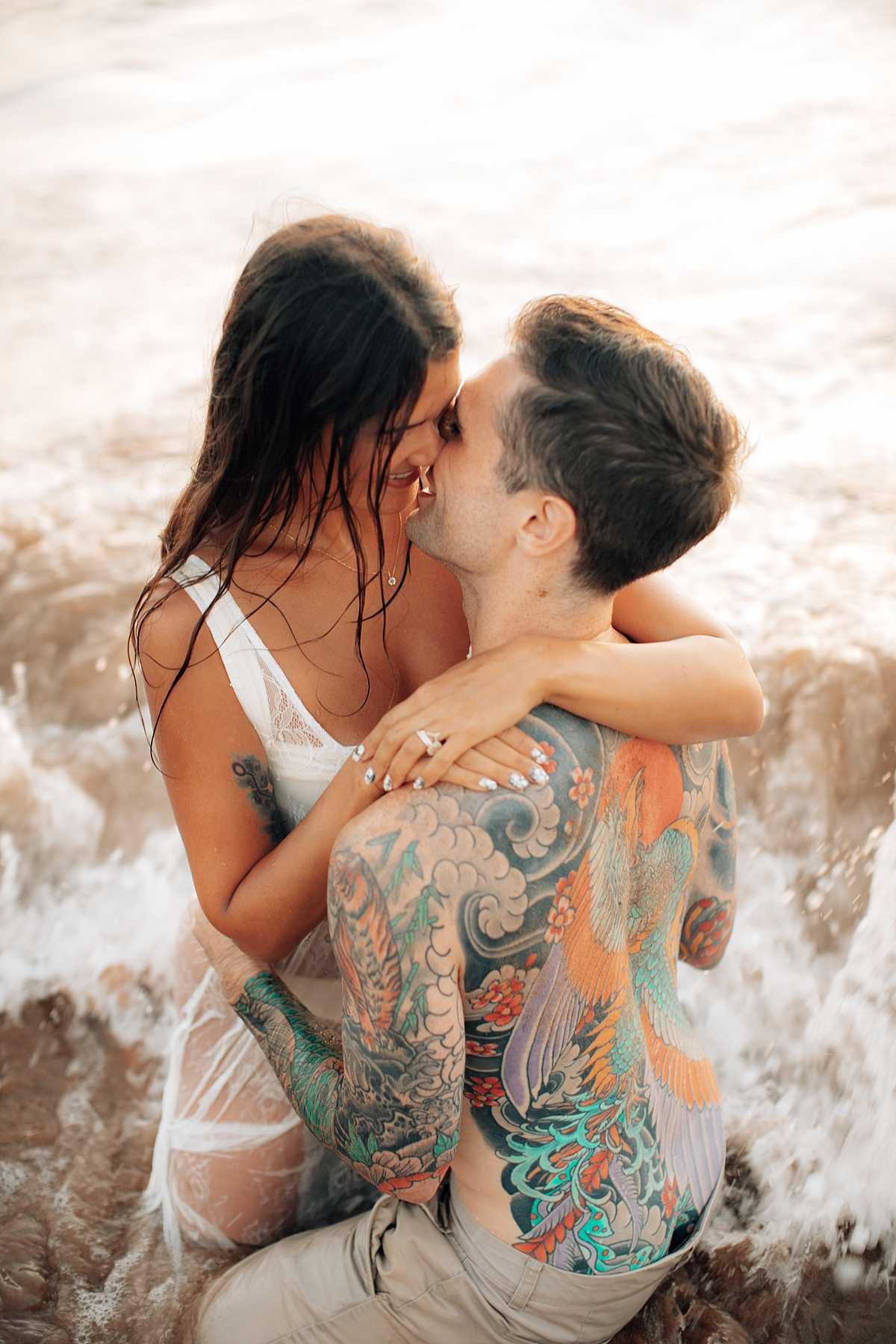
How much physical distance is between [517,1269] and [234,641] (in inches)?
46.2

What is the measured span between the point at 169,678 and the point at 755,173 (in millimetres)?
6697

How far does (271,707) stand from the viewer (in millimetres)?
1815

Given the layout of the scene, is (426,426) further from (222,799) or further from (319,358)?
(222,799)

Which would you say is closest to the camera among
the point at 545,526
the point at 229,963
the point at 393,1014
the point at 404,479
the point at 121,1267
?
the point at 393,1014

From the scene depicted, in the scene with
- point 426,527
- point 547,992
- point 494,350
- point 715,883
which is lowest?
point 715,883

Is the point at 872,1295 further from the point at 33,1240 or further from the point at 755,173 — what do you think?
the point at 755,173

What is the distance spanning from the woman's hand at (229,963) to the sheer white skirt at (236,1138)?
19 centimetres

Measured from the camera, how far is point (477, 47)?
848cm

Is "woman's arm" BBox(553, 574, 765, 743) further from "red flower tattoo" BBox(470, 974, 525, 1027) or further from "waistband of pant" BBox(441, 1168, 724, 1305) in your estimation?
"waistband of pant" BBox(441, 1168, 724, 1305)

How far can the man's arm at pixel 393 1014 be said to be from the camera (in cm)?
134

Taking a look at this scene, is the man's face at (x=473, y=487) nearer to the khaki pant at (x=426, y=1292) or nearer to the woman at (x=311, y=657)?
the woman at (x=311, y=657)

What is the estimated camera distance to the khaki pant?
5.27 feet

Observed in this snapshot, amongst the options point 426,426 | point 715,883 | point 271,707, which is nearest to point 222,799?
point 271,707

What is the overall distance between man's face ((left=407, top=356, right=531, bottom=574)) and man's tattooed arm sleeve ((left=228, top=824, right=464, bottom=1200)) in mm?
494
